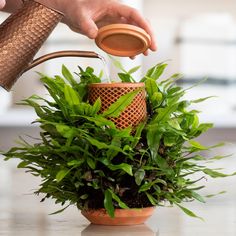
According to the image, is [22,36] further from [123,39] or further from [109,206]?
[109,206]

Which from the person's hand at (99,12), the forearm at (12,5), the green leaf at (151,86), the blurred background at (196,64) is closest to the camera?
the green leaf at (151,86)

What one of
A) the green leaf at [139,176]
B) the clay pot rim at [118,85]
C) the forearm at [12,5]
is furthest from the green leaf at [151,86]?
the forearm at [12,5]

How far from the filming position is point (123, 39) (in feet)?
3.97

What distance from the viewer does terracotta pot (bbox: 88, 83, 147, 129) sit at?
1.17 m

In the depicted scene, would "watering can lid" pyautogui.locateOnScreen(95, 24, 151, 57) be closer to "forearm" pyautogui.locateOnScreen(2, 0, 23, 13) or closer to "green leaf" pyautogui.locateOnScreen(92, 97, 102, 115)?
"green leaf" pyautogui.locateOnScreen(92, 97, 102, 115)

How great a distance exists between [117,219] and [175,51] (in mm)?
2212

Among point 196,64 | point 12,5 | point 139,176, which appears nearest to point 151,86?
point 139,176

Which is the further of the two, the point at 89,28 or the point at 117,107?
the point at 89,28

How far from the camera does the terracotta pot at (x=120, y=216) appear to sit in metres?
1.16

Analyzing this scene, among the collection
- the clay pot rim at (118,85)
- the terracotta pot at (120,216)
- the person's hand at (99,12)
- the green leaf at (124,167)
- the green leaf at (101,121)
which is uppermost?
the person's hand at (99,12)

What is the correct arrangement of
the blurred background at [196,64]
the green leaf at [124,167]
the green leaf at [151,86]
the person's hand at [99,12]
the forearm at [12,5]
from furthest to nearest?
the blurred background at [196,64] → the forearm at [12,5] → the person's hand at [99,12] → the green leaf at [151,86] → the green leaf at [124,167]

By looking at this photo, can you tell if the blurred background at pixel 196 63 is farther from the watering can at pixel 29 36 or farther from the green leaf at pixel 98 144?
the green leaf at pixel 98 144

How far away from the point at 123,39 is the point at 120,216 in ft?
0.87

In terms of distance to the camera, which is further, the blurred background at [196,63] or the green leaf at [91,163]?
the blurred background at [196,63]
